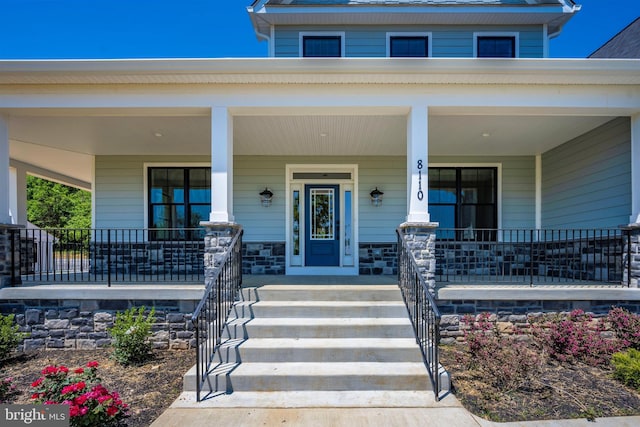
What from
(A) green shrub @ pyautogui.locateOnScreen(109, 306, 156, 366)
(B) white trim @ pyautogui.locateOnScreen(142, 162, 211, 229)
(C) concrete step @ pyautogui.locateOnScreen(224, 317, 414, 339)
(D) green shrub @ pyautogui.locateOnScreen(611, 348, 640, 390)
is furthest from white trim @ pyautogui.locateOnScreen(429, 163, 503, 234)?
(A) green shrub @ pyautogui.locateOnScreen(109, 306, 156, 366)

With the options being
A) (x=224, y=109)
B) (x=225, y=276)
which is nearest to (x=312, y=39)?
(x=224, y=109)

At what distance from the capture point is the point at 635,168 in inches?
211

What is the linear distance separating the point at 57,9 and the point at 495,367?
12.3 m

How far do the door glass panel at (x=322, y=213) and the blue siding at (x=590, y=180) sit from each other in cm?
442

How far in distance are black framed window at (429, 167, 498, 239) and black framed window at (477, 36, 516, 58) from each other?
7.90 feet

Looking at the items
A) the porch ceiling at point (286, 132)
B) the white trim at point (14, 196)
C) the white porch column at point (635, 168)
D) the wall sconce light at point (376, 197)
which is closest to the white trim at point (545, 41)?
the porch ceiling at point (286, 132)

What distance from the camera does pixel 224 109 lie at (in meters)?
5.29

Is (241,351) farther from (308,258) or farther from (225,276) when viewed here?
(308,258)

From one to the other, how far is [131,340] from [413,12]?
7649mm

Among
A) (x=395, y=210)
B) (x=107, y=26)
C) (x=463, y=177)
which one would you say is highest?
(x=107, y=26)

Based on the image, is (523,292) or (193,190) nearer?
(523,292)

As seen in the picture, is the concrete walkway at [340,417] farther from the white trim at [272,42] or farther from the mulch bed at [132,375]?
the white trim at [272,42]

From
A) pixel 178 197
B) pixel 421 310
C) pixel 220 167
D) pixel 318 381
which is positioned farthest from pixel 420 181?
pixel 178 197

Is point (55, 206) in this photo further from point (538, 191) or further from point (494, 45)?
point (538, 191)
